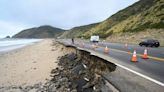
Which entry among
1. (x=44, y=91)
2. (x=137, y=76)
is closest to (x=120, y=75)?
(x=137, y=76)

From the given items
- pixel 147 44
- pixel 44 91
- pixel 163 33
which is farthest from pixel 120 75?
pixel 163 33

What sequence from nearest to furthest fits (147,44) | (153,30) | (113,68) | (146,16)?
(113,68) → (147,44) → (153,30) → (146,16)

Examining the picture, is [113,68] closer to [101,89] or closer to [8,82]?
[101,89]

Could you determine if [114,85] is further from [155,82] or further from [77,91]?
[77,91]

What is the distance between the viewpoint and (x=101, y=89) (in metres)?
A: 7.89

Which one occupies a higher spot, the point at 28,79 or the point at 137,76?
the point at 137,76

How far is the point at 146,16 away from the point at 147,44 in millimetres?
43286

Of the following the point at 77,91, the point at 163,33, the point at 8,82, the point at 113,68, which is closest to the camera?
the point at 77,91

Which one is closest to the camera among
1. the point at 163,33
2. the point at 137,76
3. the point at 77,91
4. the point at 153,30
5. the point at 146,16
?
the point at 137,76

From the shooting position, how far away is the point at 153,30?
5675 cm

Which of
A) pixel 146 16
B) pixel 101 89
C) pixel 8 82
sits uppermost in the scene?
pixel 146 16

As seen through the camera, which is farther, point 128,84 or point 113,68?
point 113,68

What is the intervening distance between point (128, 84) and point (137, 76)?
138 centimetres

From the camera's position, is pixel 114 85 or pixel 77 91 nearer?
pixel 114 85
